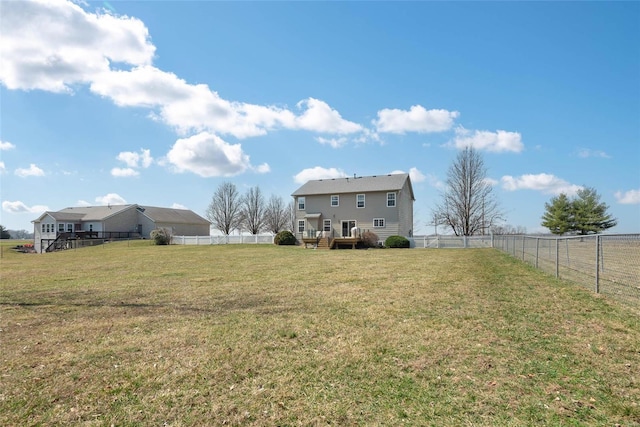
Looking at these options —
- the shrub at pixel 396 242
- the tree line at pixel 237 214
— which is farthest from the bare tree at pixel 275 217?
the shrub at pixel 396 242

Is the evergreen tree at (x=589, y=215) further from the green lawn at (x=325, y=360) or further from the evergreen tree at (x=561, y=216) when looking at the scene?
the green lawn at (x=325, y=360)

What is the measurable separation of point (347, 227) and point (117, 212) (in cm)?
3349

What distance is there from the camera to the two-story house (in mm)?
31188

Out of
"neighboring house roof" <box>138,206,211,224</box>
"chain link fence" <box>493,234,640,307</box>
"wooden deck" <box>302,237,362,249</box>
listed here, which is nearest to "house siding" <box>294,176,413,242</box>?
"wooden deck" <box>302,237,362,249</box>

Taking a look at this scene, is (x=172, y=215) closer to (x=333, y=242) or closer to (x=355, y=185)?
(x=355, y=185)

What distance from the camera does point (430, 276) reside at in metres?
10.9

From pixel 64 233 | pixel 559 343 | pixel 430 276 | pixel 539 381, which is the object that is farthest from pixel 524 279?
pixel 64 233

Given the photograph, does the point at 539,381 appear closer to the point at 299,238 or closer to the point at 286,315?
the point at 286,315

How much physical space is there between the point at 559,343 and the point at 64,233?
169 ft

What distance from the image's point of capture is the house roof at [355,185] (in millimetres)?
31897

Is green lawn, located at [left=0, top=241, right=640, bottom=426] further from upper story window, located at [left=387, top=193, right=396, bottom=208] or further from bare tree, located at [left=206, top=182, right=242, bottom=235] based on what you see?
bare tree, located at [left=206, top=182, right=242, bottom=235]

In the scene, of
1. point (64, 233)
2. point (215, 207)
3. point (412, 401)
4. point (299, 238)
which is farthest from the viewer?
point (215, 207)

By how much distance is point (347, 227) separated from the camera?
32.6m

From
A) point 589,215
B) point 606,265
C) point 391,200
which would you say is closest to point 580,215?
point 589,215
